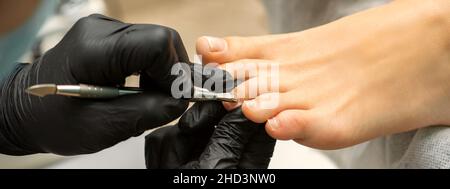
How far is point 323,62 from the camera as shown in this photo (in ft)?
2.94

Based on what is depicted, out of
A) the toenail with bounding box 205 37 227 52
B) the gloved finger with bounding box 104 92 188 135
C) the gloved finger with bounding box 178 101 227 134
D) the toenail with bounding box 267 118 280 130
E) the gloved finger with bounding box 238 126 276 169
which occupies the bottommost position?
the gloved finger with bounding box 238 126 276 169

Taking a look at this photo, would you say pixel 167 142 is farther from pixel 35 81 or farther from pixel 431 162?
pixel 431 162

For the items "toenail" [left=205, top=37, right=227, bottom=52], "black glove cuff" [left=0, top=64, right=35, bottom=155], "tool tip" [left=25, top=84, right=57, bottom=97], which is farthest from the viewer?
"toenail" [left=205, top=37, right=227, bottom=52]

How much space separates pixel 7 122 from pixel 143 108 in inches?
8.9

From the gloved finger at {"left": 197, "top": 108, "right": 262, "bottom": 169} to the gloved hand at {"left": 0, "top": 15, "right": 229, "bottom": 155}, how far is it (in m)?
0.08

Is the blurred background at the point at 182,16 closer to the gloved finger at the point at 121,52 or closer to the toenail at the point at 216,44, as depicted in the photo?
the toenail at the point at 216,44

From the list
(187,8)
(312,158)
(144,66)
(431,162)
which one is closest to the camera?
(144,66)

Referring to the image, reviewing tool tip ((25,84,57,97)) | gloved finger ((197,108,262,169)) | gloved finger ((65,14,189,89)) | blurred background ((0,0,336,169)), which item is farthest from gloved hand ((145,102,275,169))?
blurred background ((0,0,336,169))

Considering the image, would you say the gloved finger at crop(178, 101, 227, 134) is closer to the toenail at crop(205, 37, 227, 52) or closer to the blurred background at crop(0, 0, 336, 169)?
the toenail at crop(205, 37, 227, 52)

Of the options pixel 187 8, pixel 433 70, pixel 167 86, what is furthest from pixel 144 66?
pixel 187 8

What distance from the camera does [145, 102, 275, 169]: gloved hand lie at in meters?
0.77

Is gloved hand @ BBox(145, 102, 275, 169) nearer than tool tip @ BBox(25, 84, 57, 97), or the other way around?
tool tip @ BBox(25, 84, 57, 97)

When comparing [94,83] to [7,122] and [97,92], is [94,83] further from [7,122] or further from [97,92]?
[7,122]

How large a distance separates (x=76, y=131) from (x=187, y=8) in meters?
1.26
